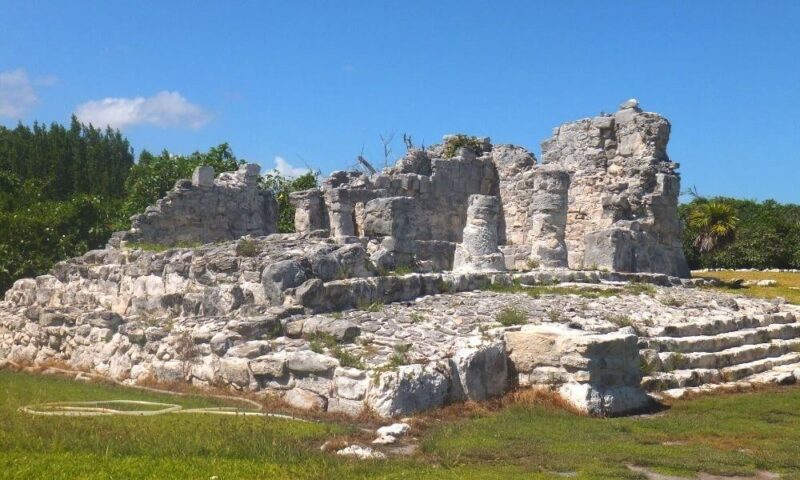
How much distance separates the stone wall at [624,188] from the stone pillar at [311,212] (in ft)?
22.8

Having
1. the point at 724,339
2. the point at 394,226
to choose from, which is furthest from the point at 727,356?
the point at 394,226

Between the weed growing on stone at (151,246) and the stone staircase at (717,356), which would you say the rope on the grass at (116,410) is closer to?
the stone staircase at (717,356)

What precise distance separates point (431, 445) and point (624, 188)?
1624 cm

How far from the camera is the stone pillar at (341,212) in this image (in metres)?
21.2

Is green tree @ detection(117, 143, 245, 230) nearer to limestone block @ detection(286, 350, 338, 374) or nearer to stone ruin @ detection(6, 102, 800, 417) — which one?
stone ruin @ detection(6, 102, 800, 417)

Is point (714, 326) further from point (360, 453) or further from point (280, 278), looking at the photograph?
point (360, 453)

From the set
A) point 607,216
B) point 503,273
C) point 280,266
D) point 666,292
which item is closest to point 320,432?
point 280,266

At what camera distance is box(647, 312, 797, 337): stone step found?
13367mm

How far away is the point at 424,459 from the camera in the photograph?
24.8 ft

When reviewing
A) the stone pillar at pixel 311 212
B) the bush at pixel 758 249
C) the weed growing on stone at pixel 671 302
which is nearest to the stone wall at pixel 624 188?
the weed growing on stone at pixel 671 302

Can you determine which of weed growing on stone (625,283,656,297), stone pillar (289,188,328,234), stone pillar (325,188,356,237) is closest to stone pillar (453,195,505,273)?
weed growing on stone (625,283,656,297)

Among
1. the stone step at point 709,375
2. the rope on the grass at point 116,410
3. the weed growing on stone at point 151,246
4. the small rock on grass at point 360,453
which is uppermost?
the weed growing on stone at point 151,246

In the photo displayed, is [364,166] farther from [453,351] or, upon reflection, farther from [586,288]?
[453,351]

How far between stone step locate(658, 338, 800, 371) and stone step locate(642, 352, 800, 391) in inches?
4.6
